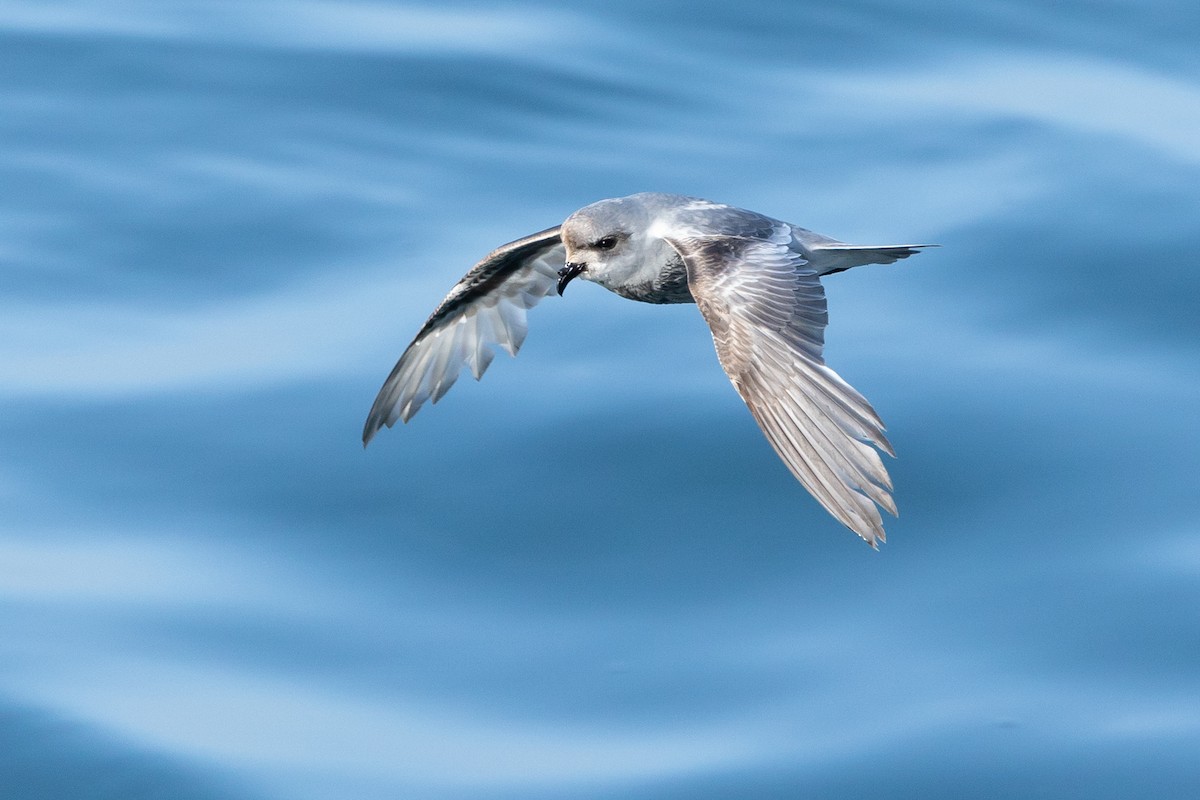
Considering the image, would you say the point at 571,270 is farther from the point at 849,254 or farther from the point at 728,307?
the point at 849,254

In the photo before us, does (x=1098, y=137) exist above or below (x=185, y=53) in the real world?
below

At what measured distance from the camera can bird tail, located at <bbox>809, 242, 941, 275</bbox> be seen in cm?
866

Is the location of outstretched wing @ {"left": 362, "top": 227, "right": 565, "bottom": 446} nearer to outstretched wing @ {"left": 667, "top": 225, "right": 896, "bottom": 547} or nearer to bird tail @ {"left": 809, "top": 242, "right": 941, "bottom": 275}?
bird tail @ {"left": 809, "top": 242, "right": 941, "bottom": 275}

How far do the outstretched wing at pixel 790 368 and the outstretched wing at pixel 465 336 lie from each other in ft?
6.15

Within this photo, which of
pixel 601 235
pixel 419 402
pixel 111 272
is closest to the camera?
pixel 601 235

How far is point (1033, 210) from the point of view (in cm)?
1284

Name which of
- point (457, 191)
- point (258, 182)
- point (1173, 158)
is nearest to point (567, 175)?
point (457, 191)

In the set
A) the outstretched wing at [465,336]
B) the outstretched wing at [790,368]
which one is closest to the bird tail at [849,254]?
the outstretched wing at [790,368]

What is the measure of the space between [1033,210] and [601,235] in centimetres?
494

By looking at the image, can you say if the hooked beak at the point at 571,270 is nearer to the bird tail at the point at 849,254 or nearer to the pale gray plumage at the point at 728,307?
the pale gray plumage at the point at 728,307

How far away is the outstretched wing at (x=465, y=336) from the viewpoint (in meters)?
10.4

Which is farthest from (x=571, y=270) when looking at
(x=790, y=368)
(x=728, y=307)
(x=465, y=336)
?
(x=465, y=336)

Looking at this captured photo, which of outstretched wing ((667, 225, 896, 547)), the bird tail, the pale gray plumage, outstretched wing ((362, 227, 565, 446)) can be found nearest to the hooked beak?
the pale gray plumage

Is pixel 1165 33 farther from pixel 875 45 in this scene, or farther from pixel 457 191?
pixel 457 191
